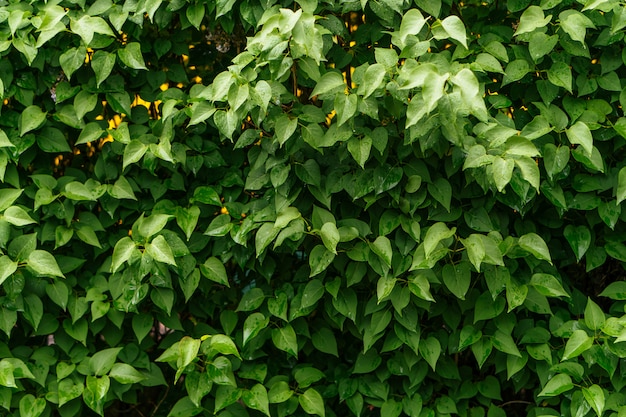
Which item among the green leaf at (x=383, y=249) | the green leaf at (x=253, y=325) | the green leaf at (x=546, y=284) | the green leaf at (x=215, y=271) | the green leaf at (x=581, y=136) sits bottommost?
the green leaf at (x=253, y=325)

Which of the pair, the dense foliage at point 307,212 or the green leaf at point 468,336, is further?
the green leaf at point 468,336

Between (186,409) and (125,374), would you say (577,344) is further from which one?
(125,374)

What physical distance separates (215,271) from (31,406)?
2.41 ft

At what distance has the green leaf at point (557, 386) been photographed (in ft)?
8.28

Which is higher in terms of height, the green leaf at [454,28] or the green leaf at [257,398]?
the green leaf at [454,28]

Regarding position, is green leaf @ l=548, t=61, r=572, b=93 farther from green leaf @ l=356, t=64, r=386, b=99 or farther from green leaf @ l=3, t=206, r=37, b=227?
green leaf @ l=3, t=206, r=37, b=227

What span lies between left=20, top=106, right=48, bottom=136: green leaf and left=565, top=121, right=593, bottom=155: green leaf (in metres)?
1.67

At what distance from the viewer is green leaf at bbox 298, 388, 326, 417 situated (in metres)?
2.67

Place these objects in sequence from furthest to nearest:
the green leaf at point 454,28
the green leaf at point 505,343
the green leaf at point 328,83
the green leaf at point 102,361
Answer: the green leaf at point 102,361
the green leaf at point 505,343
the green leaf at point 328,83
the green leaf at point 454,28

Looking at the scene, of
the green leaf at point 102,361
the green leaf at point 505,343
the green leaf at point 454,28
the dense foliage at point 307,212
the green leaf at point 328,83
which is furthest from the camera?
the green leaf at point 102,361

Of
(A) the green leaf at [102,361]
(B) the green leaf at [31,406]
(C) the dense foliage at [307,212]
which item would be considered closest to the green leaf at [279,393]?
(C) the dense foliage at [307,212]

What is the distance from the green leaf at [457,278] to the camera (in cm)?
260

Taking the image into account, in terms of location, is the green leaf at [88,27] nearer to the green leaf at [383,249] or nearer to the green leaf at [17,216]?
the green leaf at [17,216]

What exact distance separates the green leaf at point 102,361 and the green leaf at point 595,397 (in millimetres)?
1475
